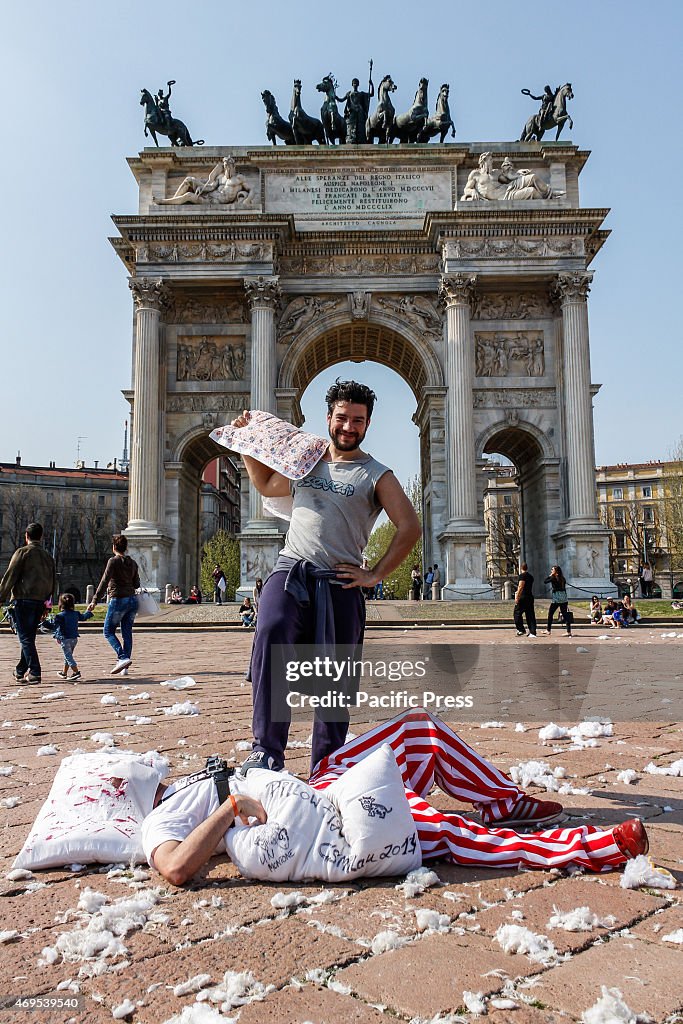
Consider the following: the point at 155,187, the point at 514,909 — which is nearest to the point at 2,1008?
the point at 514,909

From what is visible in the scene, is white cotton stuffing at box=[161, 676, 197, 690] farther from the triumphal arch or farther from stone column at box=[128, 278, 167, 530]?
stone column at box=[128, 278, 167, 530]

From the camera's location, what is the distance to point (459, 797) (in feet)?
12.0

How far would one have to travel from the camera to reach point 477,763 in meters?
3.65

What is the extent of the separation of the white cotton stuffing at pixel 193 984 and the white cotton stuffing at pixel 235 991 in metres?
0.03

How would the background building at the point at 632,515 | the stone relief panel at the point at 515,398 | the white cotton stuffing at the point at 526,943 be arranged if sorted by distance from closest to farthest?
1. the white cotton stuffing at the point at 526,943
2. the stone relief panel at the point at 515,398
3. the background building at the point at 632,515

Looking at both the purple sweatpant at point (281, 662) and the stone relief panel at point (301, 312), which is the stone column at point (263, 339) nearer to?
the stone relief panel at point (301, 312)

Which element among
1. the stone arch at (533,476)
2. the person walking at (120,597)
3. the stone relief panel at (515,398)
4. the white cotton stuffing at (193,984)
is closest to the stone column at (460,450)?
the stone relief panel at (515,398)

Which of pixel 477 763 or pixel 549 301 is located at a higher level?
pixel 549 301

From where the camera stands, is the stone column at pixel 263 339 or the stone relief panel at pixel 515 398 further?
the stone relief panel at pixel 515 398

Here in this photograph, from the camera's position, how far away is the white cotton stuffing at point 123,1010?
208 centimetres

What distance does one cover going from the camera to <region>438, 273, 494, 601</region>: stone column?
1118 inches

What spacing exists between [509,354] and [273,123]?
13.3 m

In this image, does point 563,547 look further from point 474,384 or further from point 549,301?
point 549,301

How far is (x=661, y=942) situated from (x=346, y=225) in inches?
1233
